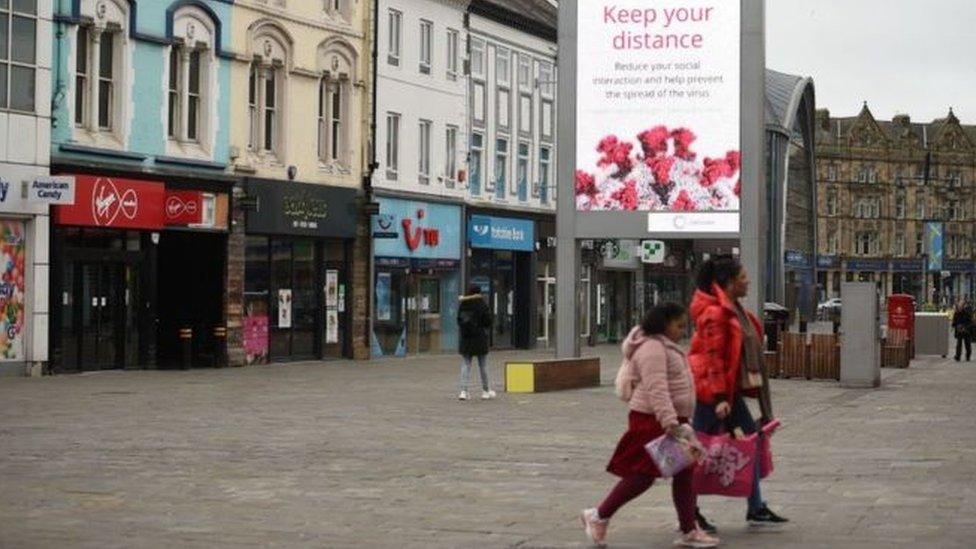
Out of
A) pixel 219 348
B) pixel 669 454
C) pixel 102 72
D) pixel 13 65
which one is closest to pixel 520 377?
pixel 13 65

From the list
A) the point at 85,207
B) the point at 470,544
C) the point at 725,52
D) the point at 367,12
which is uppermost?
the point at 367,12

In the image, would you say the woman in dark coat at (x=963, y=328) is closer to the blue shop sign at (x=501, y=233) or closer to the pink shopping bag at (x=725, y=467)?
the blue shop sign at (x=501, y=233)

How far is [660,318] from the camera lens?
38.9 feet

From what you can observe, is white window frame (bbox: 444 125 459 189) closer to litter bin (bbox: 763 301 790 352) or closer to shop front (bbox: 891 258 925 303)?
litter bin (bbox: 763 301 790 352)

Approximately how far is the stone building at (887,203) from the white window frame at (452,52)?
384 ft

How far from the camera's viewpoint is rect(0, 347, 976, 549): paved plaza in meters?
12.6

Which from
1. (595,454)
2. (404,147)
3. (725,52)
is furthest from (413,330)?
(595,454)

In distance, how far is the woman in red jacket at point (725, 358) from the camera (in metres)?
12.6

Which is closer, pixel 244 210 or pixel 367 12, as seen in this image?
pixel 244 210

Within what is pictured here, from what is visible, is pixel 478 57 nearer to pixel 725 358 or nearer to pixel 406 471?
pixel 406 471

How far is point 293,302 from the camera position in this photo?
44.0m

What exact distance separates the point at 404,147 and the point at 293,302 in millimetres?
7270

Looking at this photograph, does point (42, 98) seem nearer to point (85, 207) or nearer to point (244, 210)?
point (85, 207)

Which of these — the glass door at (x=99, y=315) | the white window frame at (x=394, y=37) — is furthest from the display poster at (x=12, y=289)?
the white window frame at (x=394, y=37)
